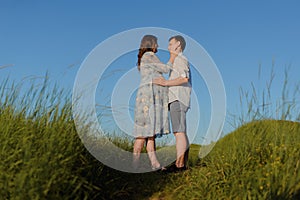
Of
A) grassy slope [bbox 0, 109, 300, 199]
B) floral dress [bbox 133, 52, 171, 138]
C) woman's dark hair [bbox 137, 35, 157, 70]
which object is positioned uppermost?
woman's dark hair [bbox 137, 35, 157, 70]

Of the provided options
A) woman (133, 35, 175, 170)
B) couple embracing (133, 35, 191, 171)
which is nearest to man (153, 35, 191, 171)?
couple embracing (133, 35, 191, 171)

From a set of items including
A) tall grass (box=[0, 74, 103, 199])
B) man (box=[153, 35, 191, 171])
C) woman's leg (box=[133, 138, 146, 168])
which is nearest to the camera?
tall grass (box=[0, 74, 103, 199])

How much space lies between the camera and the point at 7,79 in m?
7.02

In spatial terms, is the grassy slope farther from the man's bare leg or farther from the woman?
the woman

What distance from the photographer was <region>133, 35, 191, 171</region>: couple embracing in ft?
24.4

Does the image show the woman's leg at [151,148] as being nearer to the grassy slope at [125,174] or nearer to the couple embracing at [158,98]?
the couple embracing at [158,98]

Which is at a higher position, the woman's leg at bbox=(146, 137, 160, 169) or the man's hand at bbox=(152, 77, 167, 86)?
the man's hand at bbox=(152, 77, 167, 86)

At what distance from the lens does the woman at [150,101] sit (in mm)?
7438

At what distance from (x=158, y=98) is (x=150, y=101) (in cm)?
17

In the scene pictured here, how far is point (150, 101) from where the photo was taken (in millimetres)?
7438

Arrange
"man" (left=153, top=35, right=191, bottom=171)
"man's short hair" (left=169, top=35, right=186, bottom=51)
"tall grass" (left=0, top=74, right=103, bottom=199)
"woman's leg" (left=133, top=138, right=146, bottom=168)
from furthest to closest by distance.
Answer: "man's short hair" (left=169, top=35, right=186, bottom=51) < "woman's leg" (left=133, top=138, right=146, bottom=168) < "man" (left=153, top=35, right=191, bottom=171) < "tall grass" (left=0, top=74, right=103, bottom=199)

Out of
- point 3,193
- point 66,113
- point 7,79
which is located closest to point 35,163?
point 3,193

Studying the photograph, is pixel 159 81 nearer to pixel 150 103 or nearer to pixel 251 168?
pixel 150 103

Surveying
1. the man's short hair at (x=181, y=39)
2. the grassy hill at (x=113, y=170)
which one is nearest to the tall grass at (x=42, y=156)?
the grassy hill at (x=113, y=170)
